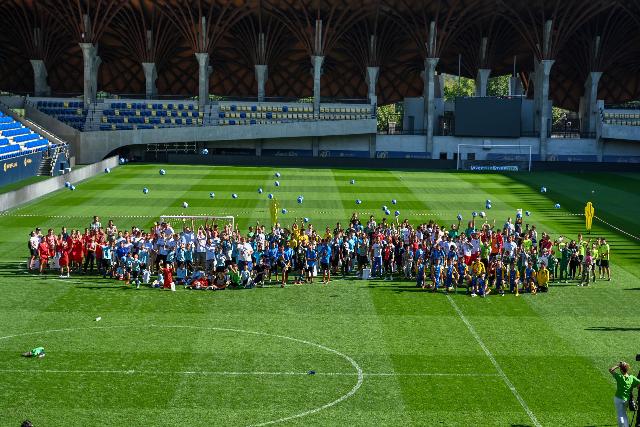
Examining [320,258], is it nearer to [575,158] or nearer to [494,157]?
[494,157]

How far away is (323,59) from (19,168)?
36.9 meters

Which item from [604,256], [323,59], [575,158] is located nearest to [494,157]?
[575,158]

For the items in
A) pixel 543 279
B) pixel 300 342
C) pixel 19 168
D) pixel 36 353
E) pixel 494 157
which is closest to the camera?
pixel 36 353

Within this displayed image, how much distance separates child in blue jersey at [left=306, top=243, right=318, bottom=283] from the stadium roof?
53.6 m

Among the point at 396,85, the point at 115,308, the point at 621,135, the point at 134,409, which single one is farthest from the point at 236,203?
the point at 396,85

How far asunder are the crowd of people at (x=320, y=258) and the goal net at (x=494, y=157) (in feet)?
138

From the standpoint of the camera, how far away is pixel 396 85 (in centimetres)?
10562

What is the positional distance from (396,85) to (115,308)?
80.6 m

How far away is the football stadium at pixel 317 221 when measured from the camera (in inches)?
830

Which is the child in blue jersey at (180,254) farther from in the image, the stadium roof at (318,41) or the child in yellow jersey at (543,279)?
the stadium roof at (318,41)

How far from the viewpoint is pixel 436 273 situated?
103ft

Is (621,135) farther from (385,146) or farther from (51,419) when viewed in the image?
(51,419)

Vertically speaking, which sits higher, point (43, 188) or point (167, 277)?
point (43, 188)

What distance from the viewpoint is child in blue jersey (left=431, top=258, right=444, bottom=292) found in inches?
1225
